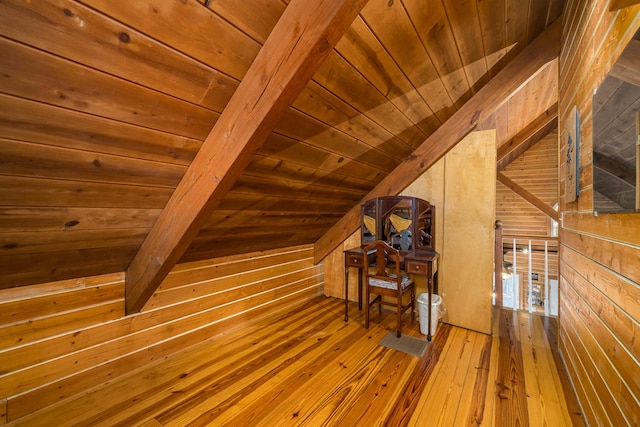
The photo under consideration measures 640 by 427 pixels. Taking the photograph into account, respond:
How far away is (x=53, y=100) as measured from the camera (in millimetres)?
901

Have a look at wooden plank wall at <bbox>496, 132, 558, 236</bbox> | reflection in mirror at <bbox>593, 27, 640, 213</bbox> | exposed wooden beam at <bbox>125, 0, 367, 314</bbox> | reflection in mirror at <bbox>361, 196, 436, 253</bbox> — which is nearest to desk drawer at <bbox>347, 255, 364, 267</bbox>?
reflection in mirror at <bbox>361, 196, 436, 253</bbox>

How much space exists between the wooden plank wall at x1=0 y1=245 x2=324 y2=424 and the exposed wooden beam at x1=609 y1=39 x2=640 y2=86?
8.77 feet

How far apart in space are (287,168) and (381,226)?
4.71 feet

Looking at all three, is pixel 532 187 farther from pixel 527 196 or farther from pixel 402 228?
pixel 402 228

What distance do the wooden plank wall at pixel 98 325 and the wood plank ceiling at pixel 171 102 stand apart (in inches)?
6.4

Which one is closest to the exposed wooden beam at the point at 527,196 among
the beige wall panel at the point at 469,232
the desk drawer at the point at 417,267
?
the beige wall panel at the point at 469,232

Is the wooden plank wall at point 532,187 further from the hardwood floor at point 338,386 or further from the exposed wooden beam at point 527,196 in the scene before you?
the hardwood floor at point 338,386

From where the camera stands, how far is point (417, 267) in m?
2.49

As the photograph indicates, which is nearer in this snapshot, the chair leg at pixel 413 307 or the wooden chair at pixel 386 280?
the wooden chair at pixel 386 280

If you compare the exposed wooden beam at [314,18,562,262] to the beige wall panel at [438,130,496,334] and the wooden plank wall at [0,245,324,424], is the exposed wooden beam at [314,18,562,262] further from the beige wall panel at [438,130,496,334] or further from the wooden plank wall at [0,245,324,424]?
the wooden plank wall at [0,245,324,424]

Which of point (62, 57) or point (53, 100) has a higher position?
point (62, 57)

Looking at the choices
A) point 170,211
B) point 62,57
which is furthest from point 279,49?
point 170,211

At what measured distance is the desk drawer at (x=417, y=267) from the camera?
245 cm

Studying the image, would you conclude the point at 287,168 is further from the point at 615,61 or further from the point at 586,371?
the point at 586,371
